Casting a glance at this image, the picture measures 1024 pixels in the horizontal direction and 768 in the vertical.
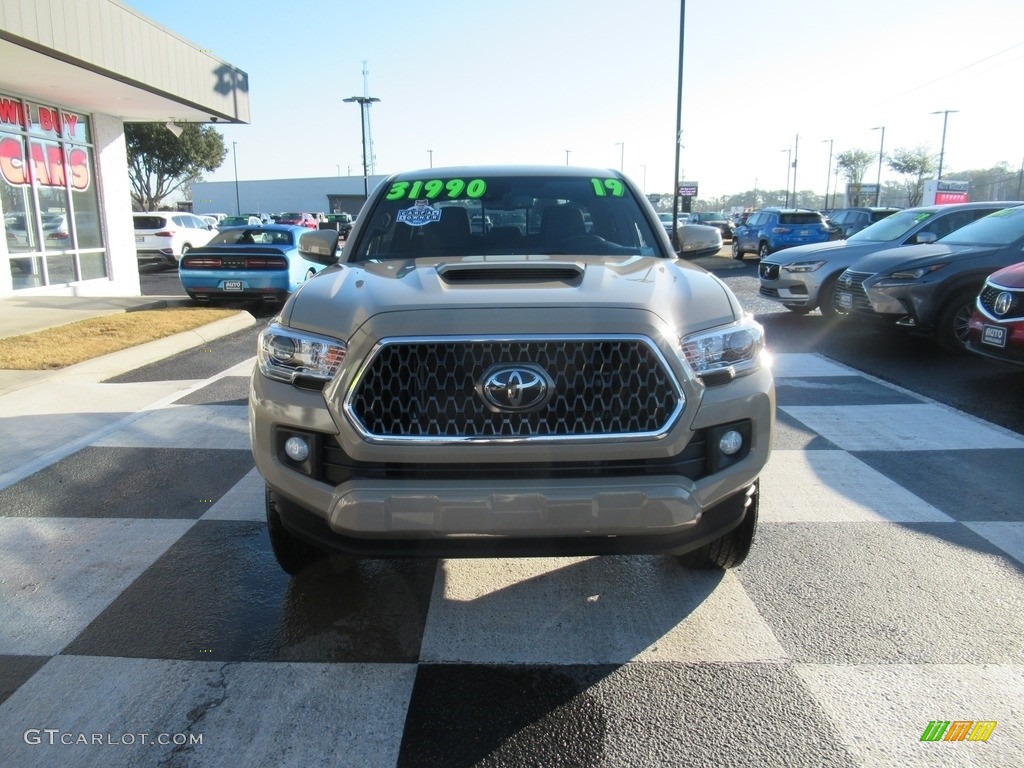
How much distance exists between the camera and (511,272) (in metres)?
2.95

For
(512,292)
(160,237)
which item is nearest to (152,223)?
(160,237)

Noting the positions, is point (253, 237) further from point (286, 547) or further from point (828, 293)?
point (286, 547)

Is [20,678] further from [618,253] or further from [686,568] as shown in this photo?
[618,253]

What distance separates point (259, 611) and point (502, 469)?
1.32 metres

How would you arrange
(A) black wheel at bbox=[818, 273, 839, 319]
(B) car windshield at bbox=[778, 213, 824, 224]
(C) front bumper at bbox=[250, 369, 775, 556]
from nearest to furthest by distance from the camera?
(C) front bumper at bbox=[250, 369, 775, 556] < (A) black wheel at bbox=[818, 273, 839, 319] < (B) car windshield at bbox=[778, 213, 824, 224]

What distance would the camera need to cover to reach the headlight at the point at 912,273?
8328 mm

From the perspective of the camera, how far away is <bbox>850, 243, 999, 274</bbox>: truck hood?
8.32m

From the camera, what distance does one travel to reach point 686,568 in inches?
133

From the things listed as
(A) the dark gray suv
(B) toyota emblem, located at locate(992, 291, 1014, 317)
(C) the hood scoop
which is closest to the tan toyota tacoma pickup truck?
(C) the hood scoop

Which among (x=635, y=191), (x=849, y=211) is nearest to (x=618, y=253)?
(x=635, y=191)

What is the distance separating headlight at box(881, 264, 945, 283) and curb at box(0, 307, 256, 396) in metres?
8.30

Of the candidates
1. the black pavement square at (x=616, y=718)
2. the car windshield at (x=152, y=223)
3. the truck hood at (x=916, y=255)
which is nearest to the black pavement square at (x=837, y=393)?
the truck hood at (x=916, y=255)

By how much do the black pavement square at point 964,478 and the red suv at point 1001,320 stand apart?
4.58ft

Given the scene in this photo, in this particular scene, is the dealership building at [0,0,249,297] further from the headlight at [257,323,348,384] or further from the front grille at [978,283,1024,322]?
the front grille at [978,283,1024,322]
